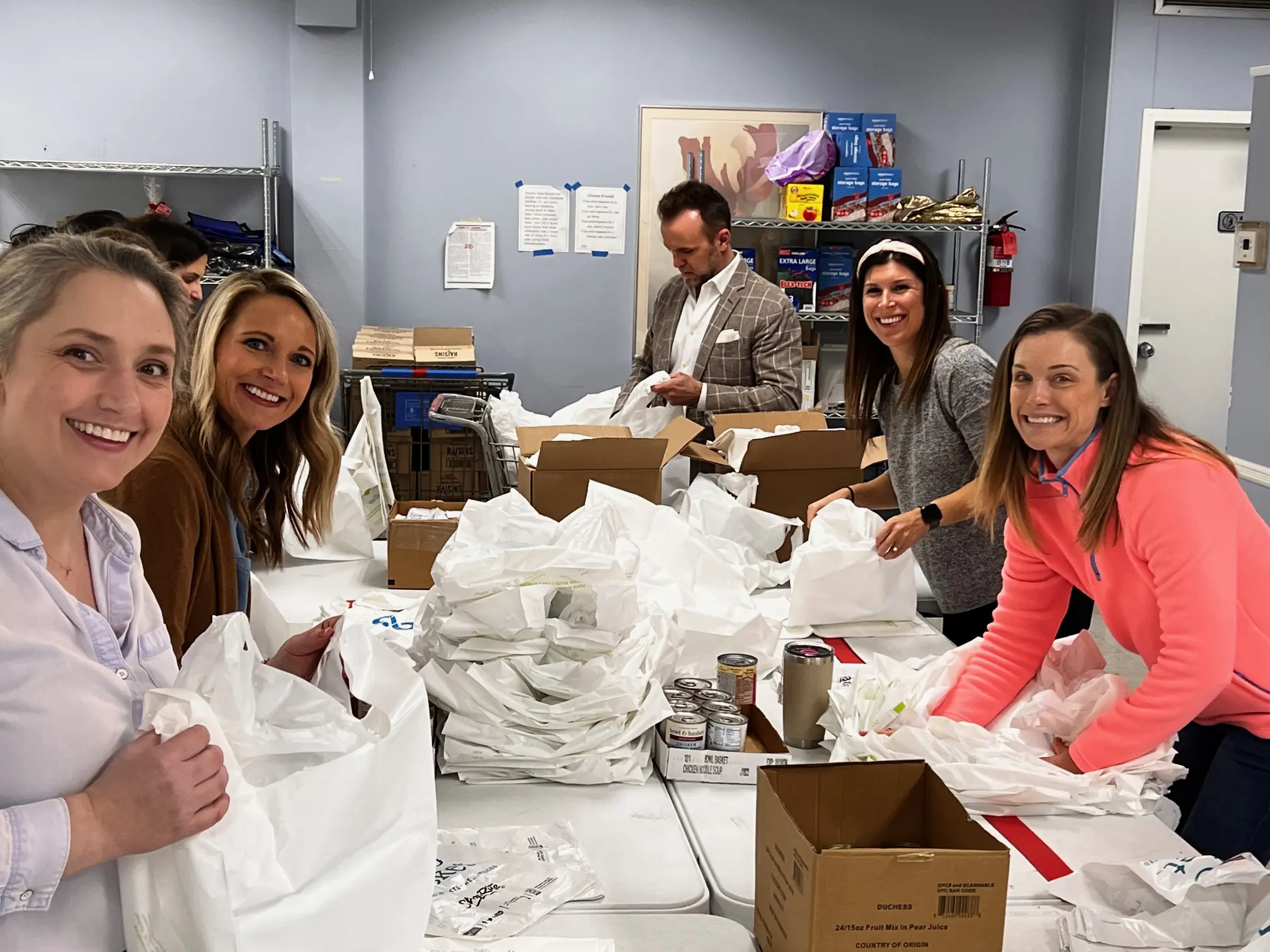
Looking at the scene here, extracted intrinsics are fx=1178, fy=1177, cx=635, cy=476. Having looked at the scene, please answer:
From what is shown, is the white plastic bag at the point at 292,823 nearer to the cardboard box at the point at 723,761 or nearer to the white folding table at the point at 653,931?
the white folding table at the point at 653,931

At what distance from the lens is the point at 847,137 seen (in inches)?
210

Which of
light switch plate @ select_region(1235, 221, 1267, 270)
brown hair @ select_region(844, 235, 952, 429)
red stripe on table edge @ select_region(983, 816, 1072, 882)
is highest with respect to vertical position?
light switch plate @ select_region(1235, 221, 1267, 270)

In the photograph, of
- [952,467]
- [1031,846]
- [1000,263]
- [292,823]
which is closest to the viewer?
[292,823]

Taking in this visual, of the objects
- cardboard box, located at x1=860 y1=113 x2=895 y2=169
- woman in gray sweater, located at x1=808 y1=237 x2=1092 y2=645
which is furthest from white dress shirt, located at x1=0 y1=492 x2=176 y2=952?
cardboard box, located at x1=860 y1=113 x2=895 y2=169

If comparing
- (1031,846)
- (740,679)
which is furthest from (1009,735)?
(740,679)

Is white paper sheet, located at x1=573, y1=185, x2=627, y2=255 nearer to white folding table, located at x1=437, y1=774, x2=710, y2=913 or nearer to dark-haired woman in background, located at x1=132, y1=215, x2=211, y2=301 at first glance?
dark-haired woman in background, located at x1=132, y1=215, x2=211, y2=301

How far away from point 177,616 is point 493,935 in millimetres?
629

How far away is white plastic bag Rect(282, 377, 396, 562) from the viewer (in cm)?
274

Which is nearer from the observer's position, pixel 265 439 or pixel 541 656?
pixel 541 656

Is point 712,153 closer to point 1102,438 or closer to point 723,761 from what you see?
point 1102,438

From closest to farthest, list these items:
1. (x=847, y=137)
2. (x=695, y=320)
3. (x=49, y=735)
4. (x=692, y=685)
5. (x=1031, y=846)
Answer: (x=49, y=735) < (x=1031, y=846) < (x=692, y=685) < (x=695, y=320) < (x=847, y=137)

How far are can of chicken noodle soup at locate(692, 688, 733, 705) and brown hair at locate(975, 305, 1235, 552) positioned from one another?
558 millimetres

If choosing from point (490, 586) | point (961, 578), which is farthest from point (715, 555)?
point (490, 586)

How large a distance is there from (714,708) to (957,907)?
2.04 feet
